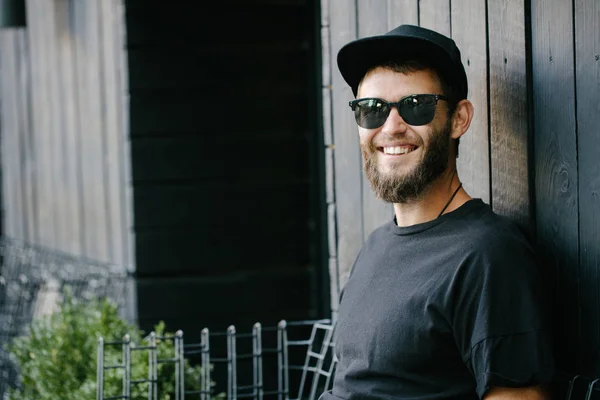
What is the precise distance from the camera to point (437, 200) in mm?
2338

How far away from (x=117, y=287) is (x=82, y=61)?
5.82 ft

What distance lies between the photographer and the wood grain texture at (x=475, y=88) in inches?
98.9

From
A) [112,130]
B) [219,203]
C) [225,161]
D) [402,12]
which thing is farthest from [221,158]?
[402,12]

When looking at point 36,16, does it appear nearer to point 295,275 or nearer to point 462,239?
point 295,275

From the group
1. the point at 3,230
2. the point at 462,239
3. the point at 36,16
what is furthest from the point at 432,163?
the point at 3,230

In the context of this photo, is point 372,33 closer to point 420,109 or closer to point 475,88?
point 475,88

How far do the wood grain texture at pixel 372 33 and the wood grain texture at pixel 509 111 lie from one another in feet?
2.12

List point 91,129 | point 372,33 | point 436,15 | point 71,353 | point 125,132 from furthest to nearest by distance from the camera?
point 91,129 → point 125,132 → point 71,353 → point 372,33 → point 436,15

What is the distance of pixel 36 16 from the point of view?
7.87 m

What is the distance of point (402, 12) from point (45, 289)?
3367 mm

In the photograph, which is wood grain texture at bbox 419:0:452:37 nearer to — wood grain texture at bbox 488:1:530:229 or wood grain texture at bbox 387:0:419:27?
wood grain texture at bbox 387:0:419:27

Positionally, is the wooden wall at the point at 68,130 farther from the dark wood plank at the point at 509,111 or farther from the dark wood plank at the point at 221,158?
the dark wood plank at the point at 509,111

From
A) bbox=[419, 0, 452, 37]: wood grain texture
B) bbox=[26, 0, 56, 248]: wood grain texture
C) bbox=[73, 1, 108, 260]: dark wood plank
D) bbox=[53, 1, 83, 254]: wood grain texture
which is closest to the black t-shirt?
bbox=[419, 0, 452, 37]: wood grain texture

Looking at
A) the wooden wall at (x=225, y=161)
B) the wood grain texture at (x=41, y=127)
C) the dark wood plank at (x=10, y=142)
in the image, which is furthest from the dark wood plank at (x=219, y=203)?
the dark wood plank at (x=10, y=142)
